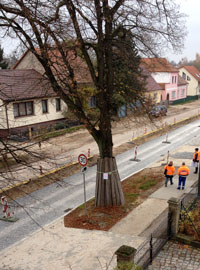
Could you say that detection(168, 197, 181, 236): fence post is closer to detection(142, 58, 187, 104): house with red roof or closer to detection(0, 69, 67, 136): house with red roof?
detection(0, 69, 67, 136): house with red roof

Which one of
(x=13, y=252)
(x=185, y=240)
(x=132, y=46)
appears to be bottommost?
(x=13, y=252)

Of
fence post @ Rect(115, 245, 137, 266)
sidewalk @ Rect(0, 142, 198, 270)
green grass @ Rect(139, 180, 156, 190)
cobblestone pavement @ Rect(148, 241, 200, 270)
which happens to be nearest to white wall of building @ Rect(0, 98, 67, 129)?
green grass @ Rect(139, 180, 156, 190)

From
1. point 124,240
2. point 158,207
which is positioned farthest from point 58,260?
point 158,207

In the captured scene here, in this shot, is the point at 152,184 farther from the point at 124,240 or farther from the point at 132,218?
the point at 124,240

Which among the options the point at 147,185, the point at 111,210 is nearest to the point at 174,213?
the point at 111,210

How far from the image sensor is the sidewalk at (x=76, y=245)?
26.8 feet

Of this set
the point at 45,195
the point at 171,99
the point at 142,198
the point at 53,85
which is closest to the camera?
the point at 53,85

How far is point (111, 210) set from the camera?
11.5 metres

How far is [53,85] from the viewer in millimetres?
10688

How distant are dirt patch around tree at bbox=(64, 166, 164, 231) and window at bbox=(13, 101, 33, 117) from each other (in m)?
13.9

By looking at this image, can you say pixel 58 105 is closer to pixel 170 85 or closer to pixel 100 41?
pixel 100 41

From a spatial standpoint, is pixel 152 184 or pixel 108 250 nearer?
pixel 108 250

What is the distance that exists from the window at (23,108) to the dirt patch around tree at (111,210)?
45.8 feet

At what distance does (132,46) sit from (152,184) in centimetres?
679
